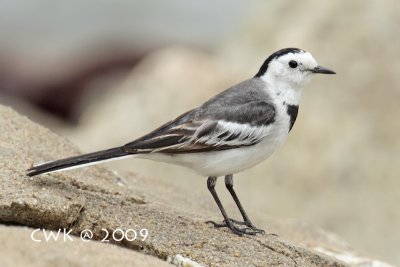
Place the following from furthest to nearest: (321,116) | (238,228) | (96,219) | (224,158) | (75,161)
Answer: (321,116) → (238,228) → (224,158) → (75,161) → (96,219)

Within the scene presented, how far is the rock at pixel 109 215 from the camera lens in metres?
5.93

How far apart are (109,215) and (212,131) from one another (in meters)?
1.12

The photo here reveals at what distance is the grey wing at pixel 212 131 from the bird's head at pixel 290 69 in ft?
1.18

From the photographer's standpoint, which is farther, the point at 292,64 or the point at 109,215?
the point at 292,64

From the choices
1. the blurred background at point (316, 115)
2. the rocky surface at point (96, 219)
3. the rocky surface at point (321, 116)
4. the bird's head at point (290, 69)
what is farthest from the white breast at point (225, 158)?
the rocky surface at point (321, 116)

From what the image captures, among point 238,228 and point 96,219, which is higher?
point 238,228

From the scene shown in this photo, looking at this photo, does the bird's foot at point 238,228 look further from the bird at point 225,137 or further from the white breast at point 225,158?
the white breast at point 225,158

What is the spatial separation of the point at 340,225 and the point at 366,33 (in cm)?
271

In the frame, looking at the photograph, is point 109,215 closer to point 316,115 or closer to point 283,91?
point 283,91

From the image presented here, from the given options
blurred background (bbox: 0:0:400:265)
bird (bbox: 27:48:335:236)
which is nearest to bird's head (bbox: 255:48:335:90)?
bird (bbox: 27:48:335:236)

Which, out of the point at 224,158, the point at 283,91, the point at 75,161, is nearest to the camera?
the point at 75,161

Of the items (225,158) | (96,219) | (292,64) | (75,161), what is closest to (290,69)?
(292,64)

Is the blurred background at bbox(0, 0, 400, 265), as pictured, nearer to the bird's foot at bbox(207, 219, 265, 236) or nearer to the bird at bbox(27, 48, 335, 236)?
the bird's foot at bbox(207, 219, 265, 236)

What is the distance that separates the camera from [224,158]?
6.84 meters
